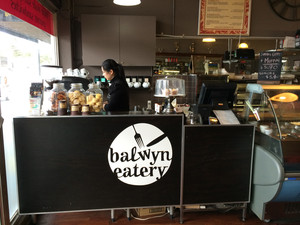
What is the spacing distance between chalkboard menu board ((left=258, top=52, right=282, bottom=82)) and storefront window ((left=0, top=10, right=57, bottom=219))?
241cm

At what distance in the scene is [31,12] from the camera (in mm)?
2785

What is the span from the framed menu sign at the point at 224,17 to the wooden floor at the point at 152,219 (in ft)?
10.3

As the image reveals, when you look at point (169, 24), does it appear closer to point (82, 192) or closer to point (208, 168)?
point (208, 168)

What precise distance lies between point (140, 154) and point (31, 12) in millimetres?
2047

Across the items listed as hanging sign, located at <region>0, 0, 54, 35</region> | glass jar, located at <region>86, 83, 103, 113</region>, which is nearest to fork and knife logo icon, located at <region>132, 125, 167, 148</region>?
glass jar, located at <region>86, 83, 103, 113</region>

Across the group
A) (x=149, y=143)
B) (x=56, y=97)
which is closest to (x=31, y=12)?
(x=56, y=97)

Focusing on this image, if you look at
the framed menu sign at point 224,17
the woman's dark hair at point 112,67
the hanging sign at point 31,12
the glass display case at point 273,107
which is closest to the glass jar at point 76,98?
the woman's dark hair at point 112,67

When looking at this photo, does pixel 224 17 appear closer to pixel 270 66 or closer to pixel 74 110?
pixel 270 66

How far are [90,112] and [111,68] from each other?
2.42 ft

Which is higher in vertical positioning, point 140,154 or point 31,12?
point 31,12

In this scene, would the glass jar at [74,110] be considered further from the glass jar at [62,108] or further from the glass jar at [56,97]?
the glass jar at [56,97]

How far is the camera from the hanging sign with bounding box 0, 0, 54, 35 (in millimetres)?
2214

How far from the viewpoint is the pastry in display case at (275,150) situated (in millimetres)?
2182

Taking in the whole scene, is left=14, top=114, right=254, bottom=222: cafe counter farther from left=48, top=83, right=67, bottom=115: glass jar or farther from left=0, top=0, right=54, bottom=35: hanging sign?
left=0, top=0, right=54, bottom=35: hanging sign
